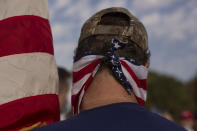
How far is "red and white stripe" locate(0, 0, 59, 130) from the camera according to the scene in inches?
80.7

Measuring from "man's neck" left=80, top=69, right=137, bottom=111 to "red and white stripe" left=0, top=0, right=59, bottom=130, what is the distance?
1.29ft

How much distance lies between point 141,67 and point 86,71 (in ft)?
1.08

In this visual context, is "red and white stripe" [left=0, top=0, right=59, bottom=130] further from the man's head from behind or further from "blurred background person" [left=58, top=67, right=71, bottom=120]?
"blurred background person" [left=58, top=67, right=71, bottom=120]

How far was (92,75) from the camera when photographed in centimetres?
191

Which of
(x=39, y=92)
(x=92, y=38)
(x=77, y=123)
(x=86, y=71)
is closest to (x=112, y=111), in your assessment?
(x=77, y=123)

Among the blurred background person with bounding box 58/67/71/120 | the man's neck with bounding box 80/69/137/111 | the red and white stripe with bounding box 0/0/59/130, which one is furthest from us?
the blurred background person with bounding box 58/67/71/120

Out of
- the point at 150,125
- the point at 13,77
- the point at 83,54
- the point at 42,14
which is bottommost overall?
the point at 150,125

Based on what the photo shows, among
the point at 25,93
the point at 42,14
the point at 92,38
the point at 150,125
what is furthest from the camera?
the point at 42,14

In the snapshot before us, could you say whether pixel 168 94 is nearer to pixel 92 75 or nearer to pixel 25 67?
pixel 25 67

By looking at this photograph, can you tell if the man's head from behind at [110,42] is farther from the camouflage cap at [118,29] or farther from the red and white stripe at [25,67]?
the red and white stripe at [25,67]

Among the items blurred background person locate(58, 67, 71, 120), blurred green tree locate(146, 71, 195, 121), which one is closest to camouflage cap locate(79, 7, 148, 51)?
blurred background person locate(58, 67, 71, 120)

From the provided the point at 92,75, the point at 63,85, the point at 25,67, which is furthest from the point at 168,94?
the point at 92,75

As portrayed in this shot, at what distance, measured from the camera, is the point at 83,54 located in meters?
1.99

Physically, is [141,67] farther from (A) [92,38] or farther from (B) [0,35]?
(B) [0,35]
